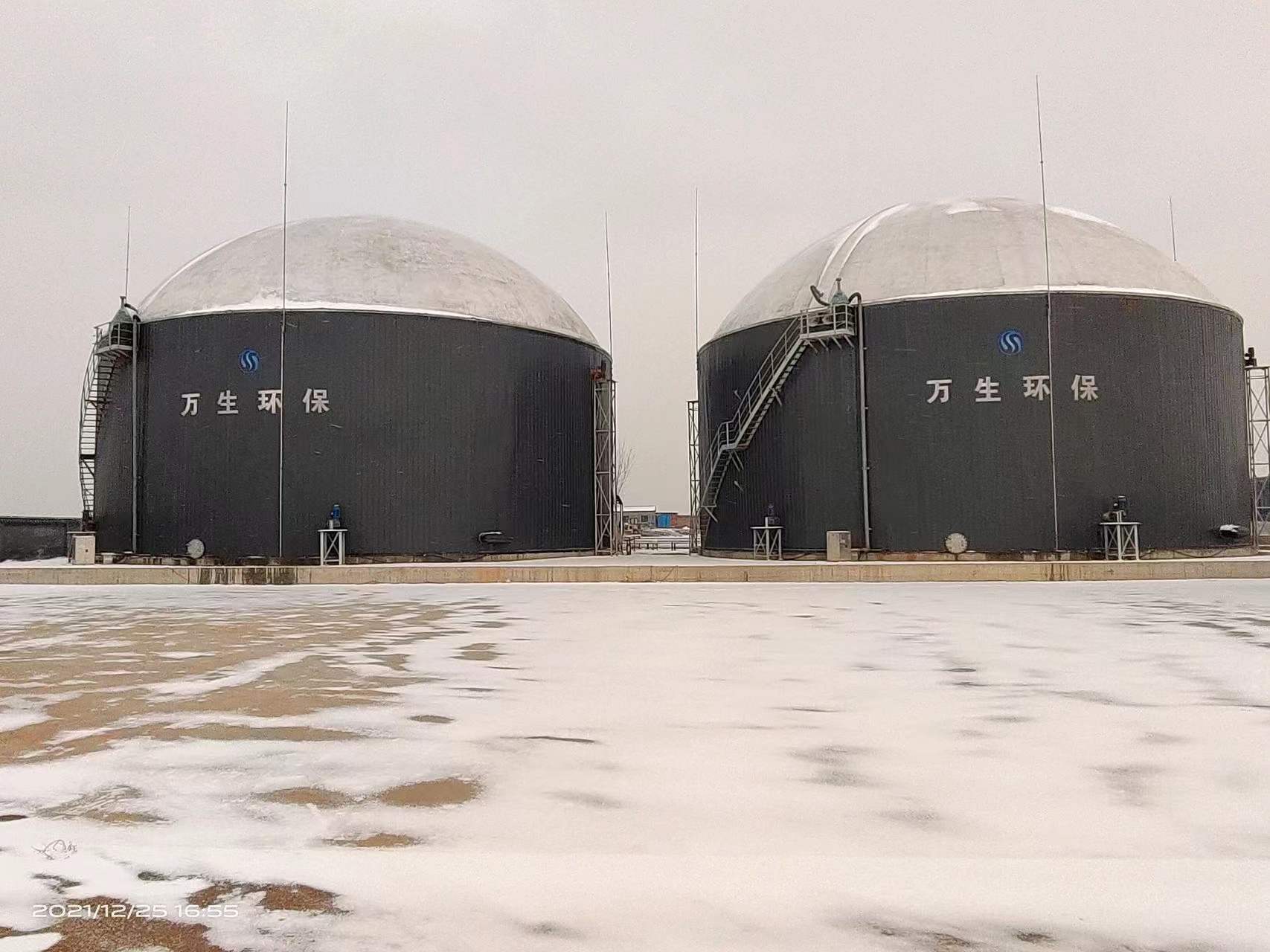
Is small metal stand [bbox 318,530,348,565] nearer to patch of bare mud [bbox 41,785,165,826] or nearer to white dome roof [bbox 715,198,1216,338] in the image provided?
white dome roof [bbox 715,198,1216,338]

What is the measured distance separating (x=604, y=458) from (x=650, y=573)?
31.2ft

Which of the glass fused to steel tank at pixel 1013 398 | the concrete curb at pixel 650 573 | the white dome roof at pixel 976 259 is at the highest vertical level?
the white dome roof at pixel 976 259

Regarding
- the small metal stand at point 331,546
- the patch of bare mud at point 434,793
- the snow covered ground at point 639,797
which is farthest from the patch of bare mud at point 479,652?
the small metal stand at point 331,546

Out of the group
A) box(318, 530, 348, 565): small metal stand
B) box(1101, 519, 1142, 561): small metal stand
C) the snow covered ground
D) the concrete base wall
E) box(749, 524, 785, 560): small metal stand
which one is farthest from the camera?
the concrete base wall

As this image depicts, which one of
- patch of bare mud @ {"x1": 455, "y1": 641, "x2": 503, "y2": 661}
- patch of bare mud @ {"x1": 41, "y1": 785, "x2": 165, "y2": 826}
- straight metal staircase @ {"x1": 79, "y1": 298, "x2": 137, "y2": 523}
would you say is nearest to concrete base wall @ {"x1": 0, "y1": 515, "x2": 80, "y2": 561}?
straight metal staircase @ {"x1": 79, "y1": 298, "x2": 137, "y2": 523}

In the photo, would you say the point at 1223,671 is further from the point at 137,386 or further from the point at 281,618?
the point at 137,386

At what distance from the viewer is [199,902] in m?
3.45

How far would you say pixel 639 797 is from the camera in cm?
480

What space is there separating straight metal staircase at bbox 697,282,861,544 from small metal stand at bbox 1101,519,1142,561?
311 inches


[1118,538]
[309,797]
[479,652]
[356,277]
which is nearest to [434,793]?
[309,797]

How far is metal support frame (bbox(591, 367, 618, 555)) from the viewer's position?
30.7 m

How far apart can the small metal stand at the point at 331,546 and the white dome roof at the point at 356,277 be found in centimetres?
599

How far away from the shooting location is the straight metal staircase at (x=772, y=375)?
989 inches

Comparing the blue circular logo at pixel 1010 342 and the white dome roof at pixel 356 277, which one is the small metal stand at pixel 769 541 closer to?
the blue circular logo at pixel 1010 342
